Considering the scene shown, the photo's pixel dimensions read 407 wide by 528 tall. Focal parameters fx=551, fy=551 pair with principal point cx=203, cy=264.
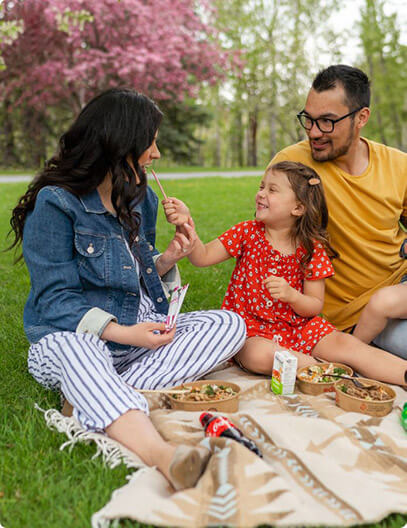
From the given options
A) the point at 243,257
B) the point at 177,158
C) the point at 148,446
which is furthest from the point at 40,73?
the point at 148,446

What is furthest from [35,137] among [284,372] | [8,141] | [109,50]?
[284,372]

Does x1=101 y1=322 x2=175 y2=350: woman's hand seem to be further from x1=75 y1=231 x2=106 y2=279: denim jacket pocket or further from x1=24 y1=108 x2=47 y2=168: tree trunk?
x1=24 y1=108 x2=47 y2=168: tree trunk

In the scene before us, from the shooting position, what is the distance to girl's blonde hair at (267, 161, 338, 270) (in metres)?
2.73

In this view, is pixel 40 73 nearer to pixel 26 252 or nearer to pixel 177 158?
pixel 177 158

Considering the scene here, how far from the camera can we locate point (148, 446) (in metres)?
1.78

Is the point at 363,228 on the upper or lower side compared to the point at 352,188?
lower

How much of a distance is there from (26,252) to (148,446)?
0.97m

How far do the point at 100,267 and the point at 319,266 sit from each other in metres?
1.09

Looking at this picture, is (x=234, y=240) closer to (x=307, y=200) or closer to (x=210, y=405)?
(x=307, y=200)

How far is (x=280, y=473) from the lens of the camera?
1.75m

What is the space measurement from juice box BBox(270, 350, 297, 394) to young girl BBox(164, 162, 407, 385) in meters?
0.24

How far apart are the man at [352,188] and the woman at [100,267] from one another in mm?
791

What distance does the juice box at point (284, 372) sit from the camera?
→ 229 centimetres

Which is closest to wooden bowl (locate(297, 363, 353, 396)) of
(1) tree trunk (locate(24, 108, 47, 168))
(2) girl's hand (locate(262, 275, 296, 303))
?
(2) girl's hand (locate(262, 275, 296, 303))
